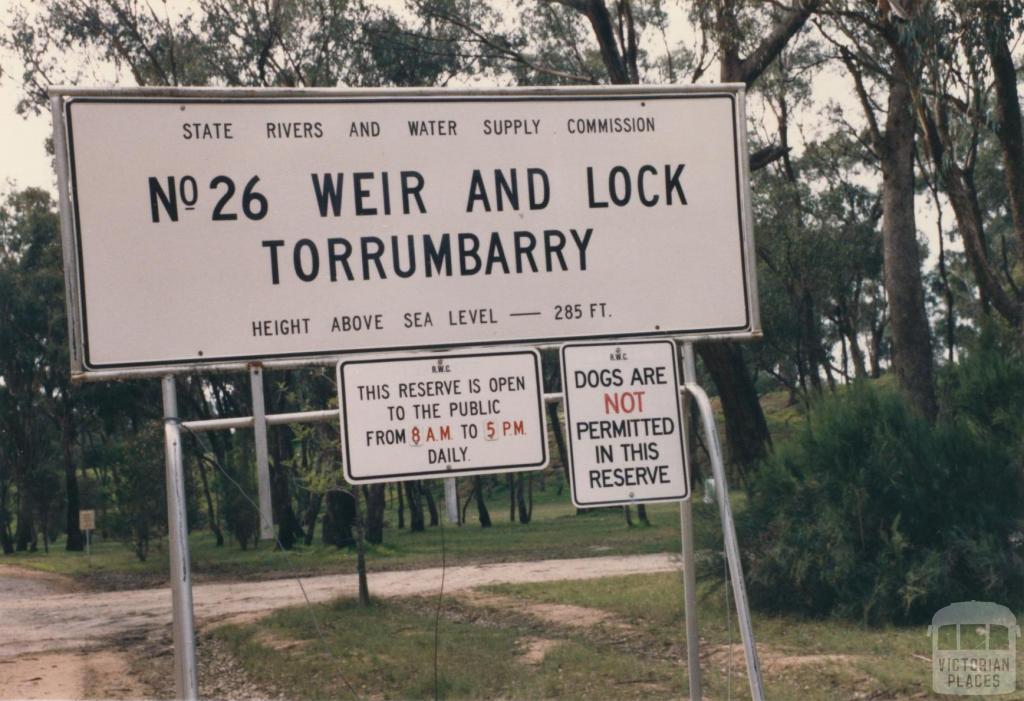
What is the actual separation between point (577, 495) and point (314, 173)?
1850mm

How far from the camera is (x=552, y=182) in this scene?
6.00 meters

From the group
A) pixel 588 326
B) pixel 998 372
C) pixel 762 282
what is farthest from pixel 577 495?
pixel 762 282

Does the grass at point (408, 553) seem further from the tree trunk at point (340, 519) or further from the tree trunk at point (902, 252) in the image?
the tree trunk at point (902, 252)

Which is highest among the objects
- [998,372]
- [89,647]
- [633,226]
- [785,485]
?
[633,226]

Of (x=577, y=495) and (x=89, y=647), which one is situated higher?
(x=577, y=495)

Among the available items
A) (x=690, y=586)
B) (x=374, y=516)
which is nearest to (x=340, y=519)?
(x=374, y=516)

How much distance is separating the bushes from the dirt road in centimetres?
261

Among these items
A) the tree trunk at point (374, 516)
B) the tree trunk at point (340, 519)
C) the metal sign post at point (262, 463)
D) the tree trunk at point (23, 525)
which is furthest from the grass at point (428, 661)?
the tree trunk at point (23, 525)

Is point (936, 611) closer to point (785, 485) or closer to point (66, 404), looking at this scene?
point (785, 485)

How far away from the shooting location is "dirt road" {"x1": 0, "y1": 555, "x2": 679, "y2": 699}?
1323 cm

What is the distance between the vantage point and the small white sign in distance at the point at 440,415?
214 inches

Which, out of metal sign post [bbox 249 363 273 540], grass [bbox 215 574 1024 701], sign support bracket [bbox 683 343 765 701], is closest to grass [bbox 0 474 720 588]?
grass [bbox 215 574 1024 701]

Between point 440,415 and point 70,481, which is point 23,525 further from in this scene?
point 440,415

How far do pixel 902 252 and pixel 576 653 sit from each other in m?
11.2
